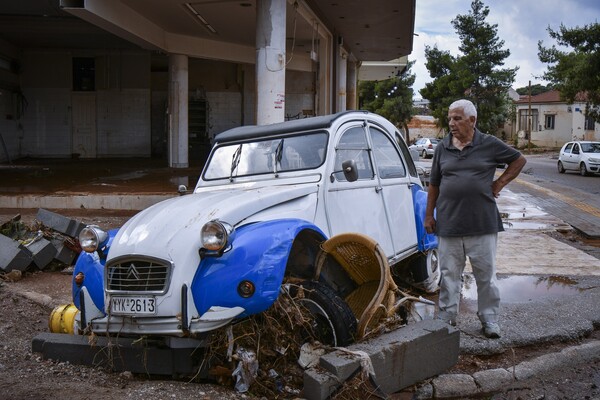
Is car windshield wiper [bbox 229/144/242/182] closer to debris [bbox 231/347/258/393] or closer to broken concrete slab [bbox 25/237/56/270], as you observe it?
debris [bbox 231/347/258/393]

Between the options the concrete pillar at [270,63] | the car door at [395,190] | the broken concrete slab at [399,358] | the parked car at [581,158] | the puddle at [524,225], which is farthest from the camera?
the parked car at [581,158]

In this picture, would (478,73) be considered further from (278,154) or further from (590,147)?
(278,154)

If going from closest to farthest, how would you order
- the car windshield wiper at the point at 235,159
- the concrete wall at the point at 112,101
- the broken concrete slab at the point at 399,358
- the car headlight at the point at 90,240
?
the broken concrete slab at the point at 399,358, the car headlight at the point at 90,240, the car windshield wiper at the point at 235,159, the concrete wall at the point at 112,101

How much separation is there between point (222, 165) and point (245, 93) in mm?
21478

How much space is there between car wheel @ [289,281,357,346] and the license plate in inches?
38.1

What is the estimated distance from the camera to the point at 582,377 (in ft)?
16.5

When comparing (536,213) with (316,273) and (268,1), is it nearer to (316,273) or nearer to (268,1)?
(268,1)

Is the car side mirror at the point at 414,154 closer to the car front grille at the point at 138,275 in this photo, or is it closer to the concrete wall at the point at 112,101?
the car front grille at the point at 138,275

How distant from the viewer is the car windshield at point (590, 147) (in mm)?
28578

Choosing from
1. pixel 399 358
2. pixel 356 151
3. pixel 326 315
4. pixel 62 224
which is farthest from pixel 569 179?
pixel 326 315

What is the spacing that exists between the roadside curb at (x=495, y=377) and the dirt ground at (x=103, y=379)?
0.06 meters

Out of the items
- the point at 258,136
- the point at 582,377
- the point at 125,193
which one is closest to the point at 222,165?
the point at 258,136

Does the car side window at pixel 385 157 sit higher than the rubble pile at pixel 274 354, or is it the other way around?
the car side window at pixel 385 157

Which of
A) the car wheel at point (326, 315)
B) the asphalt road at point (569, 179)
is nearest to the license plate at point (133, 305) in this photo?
the car wheel at point (326, 315)
